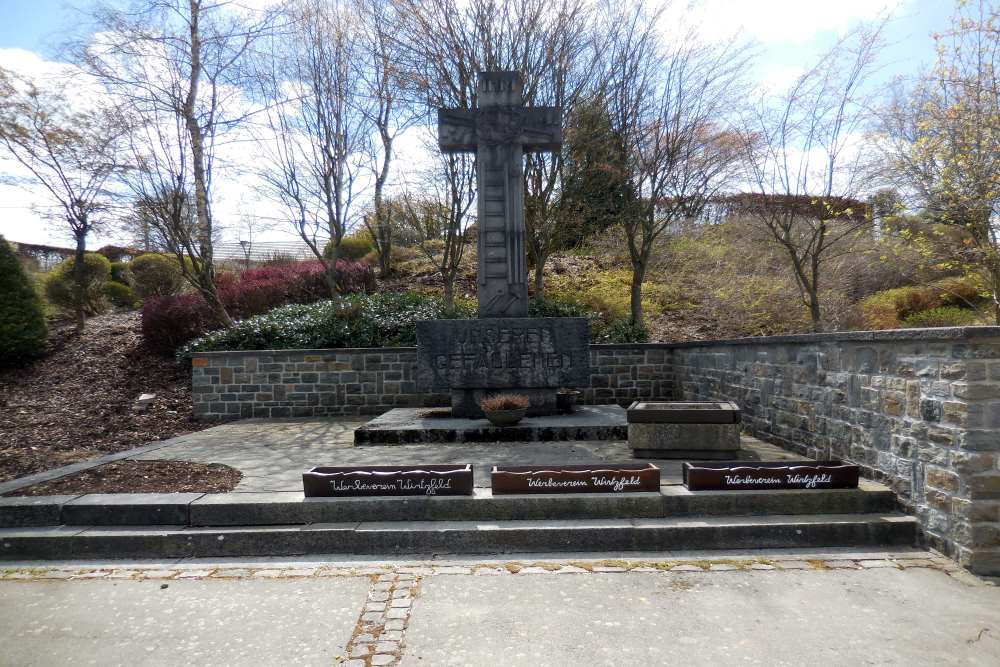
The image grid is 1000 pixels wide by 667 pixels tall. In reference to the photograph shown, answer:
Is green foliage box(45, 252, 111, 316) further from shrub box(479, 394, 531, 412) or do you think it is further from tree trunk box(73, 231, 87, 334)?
shrub box(479, 394, 531, 412)

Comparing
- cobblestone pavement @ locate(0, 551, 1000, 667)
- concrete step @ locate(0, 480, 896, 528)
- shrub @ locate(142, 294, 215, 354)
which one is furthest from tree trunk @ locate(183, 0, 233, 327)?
cobblestone pavement @ locate(0, 551, 1000, 667)

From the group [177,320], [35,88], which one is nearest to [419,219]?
[177,320]

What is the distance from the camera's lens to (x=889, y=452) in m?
4.53

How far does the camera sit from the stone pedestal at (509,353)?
8.06m

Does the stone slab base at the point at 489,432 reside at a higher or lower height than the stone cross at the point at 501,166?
lower

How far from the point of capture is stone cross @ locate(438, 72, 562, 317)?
8.36 meters

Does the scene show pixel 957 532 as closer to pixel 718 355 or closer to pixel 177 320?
pixel 718 355

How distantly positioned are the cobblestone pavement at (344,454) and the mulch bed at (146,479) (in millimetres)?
202

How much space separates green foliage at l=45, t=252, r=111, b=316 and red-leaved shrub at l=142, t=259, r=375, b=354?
9.28 ft

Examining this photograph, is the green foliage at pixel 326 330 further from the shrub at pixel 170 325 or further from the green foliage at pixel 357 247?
the green foliage at pixel 357 247

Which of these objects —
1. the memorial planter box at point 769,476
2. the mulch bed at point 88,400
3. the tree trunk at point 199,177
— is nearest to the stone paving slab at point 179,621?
the memorial planter box at point 769,476

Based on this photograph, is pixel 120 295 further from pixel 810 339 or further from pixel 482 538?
pixel 810 339

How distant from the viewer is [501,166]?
840cm

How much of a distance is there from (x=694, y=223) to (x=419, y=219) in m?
7.14
